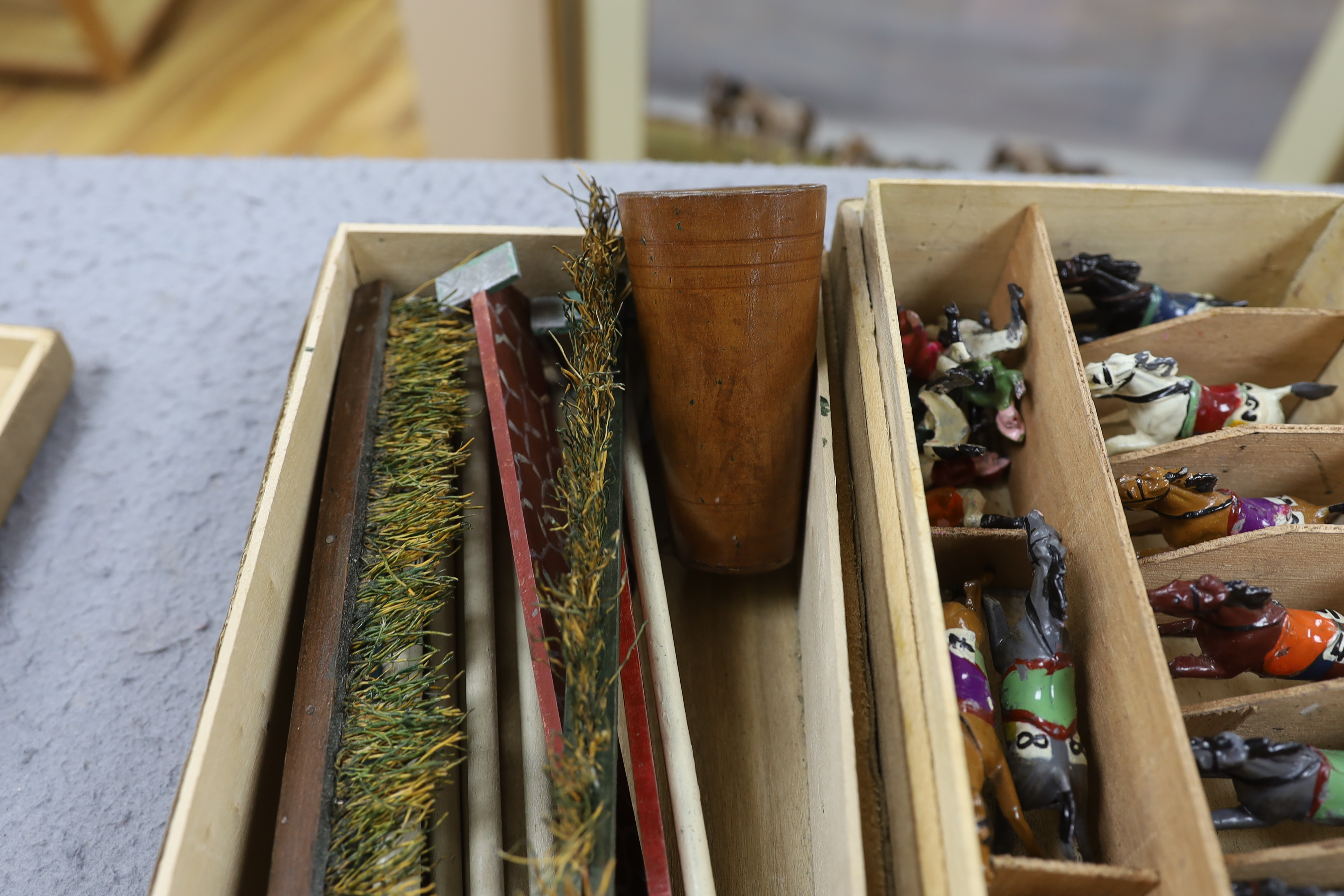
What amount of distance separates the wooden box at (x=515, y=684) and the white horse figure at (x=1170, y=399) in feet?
1.12

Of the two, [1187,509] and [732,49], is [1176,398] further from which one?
[732,49]

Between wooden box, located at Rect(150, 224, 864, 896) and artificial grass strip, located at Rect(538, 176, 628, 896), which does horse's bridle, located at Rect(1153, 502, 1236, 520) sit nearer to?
wooden box, located at Rect(150, 224, 864, 896)

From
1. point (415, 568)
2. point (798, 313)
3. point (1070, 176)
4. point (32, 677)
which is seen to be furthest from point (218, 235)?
point (1070, 176)

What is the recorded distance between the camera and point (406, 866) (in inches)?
28.3

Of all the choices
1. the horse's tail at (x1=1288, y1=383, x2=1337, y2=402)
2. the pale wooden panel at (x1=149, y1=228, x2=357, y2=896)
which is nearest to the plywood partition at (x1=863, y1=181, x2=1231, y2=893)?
the horse's tail at (x1=1288, y1=383, x2=1337, y2=402)

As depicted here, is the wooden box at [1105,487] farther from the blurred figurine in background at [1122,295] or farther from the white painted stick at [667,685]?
the white painted stick at [667,685]

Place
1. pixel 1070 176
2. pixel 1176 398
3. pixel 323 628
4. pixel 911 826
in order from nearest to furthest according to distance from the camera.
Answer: pixel 911 826
pixel 323 628
pixel 1176 398
pixel 1070 176

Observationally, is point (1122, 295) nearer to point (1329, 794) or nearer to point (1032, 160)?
point (1329, 794)

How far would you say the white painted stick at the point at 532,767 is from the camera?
81 centimetres

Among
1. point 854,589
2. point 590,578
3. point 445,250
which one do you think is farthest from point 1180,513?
point 445,250

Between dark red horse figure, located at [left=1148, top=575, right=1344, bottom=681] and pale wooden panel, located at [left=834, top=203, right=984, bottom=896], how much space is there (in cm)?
26

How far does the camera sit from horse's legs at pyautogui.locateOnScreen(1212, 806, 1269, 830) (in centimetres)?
75

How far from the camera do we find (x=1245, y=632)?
82 centimetres

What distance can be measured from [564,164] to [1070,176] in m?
1.03
